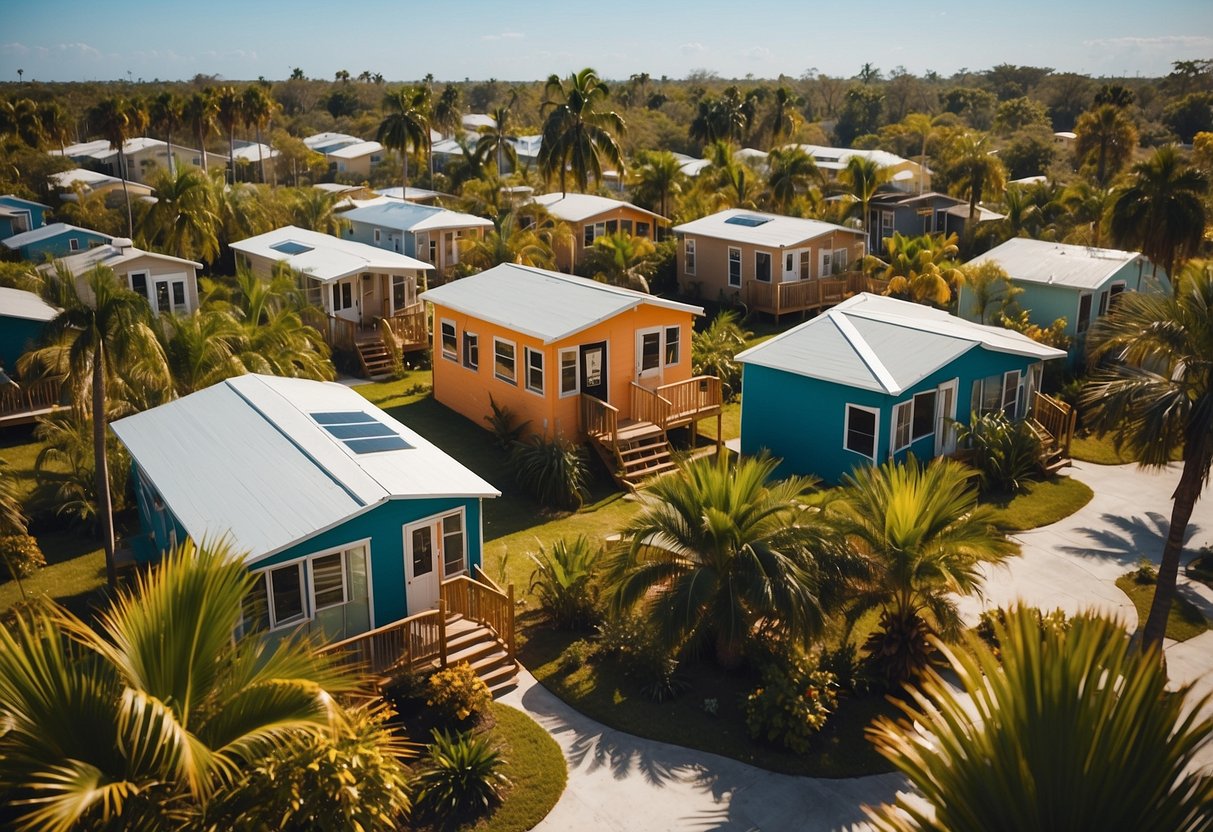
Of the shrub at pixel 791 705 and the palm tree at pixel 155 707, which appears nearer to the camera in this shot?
the palm tree at pixel 155 707

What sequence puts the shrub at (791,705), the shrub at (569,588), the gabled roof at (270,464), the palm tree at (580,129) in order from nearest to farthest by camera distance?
1. the shrub at (791,705)
2. the gabled roof at (270,464)
3. the shrub at (569,588)
4. the palm tree at (580,129)

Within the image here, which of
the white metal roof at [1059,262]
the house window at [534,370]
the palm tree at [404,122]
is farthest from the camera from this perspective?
the palm tree at [404,122]

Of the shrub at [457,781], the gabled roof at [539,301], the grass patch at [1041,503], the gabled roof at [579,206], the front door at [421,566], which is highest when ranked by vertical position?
the gabled roof at [579,206]

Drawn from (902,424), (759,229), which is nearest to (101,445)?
(902,424)

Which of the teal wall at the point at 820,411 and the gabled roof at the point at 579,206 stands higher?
the gabled roof at the point at 579,206

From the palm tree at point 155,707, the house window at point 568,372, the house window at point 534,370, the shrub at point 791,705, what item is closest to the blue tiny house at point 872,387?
the house window at point 568,372

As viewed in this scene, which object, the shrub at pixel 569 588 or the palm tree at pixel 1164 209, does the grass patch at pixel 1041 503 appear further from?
the shrub at pixel 569 588

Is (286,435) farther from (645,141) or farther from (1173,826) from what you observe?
(645,141)

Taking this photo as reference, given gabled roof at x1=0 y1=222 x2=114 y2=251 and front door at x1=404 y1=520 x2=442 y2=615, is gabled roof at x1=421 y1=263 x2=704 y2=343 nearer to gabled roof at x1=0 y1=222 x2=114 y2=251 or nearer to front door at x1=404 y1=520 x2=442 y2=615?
front door at x1=404 y1=520 x2=442 y2=615
